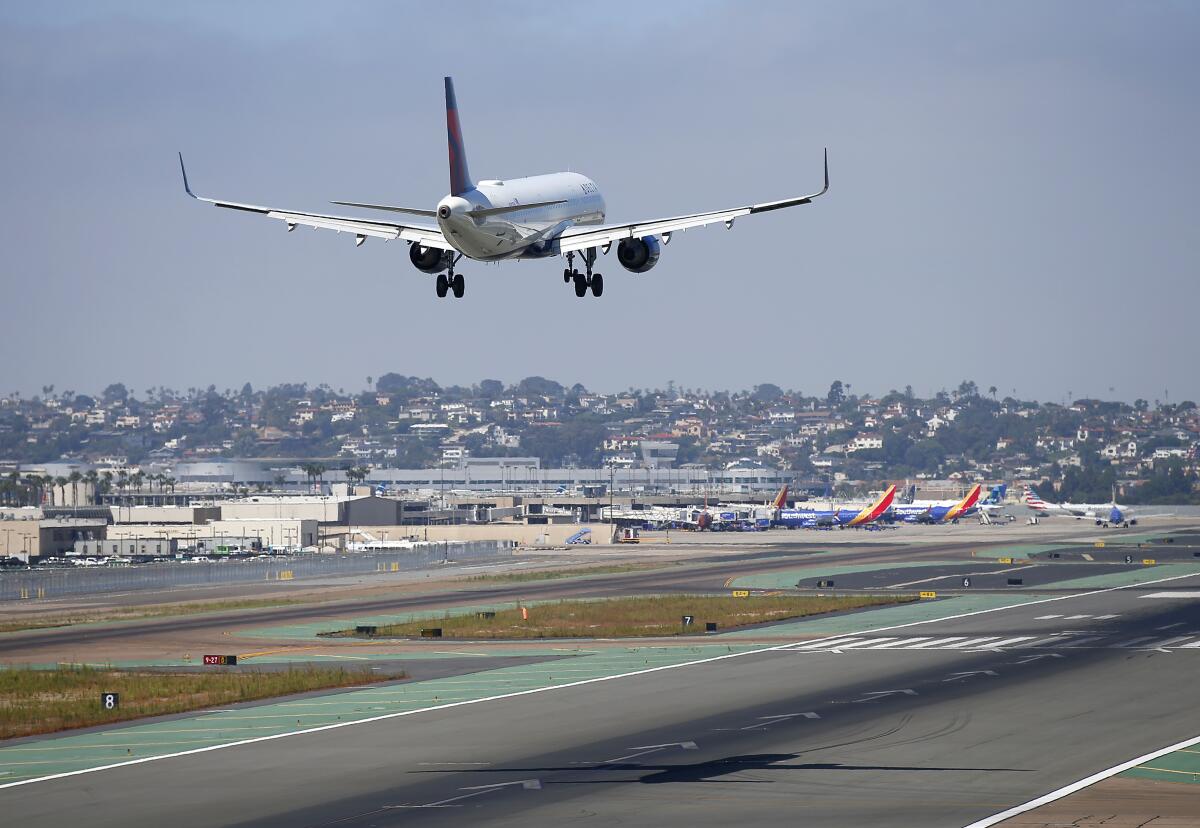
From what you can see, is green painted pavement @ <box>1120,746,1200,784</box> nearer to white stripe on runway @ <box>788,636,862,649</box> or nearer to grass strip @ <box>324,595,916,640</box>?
white stripe on runway @ <box>788,636,862,649</box>

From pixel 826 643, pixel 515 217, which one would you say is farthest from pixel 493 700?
pixel 826 643

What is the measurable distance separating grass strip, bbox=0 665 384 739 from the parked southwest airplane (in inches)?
619

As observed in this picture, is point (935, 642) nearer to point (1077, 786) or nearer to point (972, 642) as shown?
point (972, 642)

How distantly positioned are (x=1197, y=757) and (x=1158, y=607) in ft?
148

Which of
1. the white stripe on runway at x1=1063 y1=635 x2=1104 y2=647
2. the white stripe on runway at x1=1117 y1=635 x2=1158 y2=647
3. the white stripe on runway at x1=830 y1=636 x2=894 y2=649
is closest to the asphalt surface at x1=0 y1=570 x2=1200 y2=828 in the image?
the white stripe on runway at x1=1117 y1=635 x2=1158 y2=647

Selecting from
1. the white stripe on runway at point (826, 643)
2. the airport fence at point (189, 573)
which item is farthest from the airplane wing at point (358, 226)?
the airport fence at point (189, 573)

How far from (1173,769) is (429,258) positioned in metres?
33.9

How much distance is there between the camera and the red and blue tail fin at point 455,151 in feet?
196

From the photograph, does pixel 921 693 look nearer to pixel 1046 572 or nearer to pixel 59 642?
pixel 59 642

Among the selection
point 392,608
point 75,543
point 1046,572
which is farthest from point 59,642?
point 75,543

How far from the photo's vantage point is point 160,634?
8312cm

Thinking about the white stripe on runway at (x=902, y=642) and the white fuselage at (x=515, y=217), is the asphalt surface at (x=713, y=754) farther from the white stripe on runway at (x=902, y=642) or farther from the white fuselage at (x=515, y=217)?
the white fuselage at (x=515, y=217)

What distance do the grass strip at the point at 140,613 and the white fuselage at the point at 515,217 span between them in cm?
4174

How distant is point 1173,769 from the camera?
132ft
